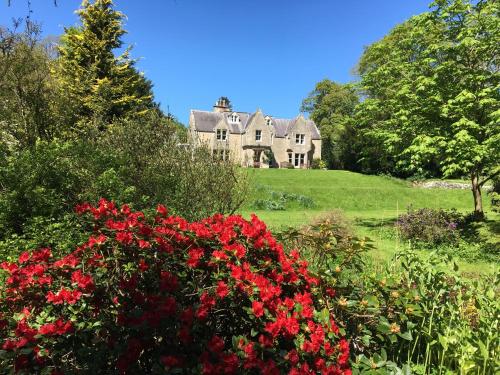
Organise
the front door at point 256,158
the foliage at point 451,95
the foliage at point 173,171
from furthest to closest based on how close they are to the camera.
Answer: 1. the front door at point 256,158
2. the foliage at point 451,95
3. the foliage at point 173,171

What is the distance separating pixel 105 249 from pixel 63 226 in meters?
3.25

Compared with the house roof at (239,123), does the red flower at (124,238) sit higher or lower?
lower

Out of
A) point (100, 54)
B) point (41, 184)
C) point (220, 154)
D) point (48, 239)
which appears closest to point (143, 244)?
point (48, 239)

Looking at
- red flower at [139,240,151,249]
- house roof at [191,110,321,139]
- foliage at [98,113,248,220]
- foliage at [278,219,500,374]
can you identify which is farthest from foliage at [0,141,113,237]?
house roof at [191,110,321,139]

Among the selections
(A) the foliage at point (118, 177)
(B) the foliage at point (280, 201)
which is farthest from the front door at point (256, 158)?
(A) the foliage at point (118, 177)

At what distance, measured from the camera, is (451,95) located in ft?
44.5

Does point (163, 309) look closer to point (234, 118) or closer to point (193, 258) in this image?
point (193, 258)

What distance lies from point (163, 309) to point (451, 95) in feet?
46.1

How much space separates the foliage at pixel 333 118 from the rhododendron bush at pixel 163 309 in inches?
1739

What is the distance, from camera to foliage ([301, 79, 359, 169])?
4917 cm

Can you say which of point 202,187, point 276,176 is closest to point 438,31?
point 202,187

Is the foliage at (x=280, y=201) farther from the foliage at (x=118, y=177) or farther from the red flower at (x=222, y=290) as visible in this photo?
the red flower at (x=222, y=290)

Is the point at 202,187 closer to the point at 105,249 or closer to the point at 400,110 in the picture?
the point at 105,249

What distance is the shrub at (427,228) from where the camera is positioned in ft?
42.2
